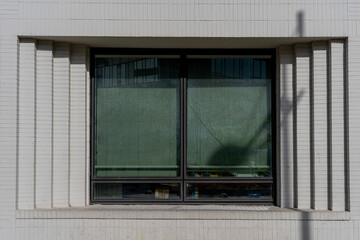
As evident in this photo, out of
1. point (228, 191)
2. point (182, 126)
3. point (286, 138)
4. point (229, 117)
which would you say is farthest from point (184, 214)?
point (286, 138)

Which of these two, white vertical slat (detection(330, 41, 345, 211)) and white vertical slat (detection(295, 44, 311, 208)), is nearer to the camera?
white vertical slat (detection(330, 41, 345, 211))

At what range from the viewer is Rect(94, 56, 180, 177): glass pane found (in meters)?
6.37

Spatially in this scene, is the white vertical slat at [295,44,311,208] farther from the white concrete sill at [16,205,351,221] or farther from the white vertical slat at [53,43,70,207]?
the white vertical slat at [53,43,70,207]

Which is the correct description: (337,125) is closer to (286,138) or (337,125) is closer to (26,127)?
(286,138)

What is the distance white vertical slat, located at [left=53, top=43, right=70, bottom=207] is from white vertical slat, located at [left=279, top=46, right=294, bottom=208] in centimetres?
363

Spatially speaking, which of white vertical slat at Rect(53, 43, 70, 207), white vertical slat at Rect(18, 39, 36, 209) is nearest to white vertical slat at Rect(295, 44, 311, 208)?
white vertical slat at Rect(53, 43, 70, 207)

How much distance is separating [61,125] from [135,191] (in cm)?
170

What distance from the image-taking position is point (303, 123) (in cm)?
604

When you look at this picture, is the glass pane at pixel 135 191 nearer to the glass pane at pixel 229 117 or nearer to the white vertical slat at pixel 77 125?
the white vertical slat at pixel 77 125

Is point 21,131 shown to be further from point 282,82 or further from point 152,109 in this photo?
point 282,82

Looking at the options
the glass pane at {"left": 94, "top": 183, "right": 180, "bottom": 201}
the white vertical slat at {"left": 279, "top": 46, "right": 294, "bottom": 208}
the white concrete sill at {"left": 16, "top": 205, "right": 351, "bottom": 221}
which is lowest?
the white concrete sill at {"left": 16, "top": 205, "right": 351, "bottom": 221}

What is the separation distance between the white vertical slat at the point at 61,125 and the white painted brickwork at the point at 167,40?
1.3 inches
